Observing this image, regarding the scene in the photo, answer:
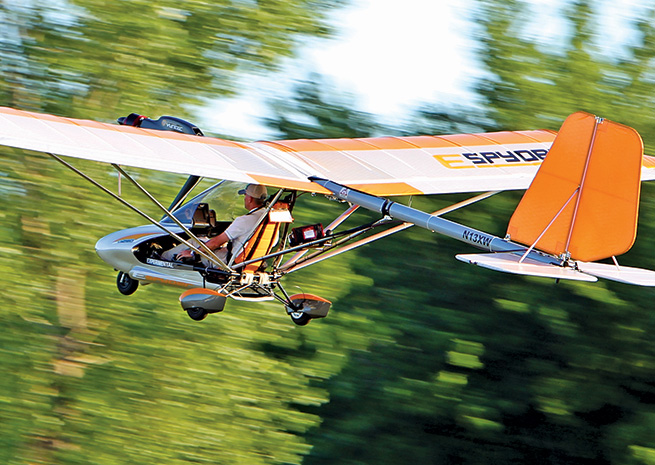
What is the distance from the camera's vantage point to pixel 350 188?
9.30 m

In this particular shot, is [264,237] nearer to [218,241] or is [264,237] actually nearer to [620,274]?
[218,241]

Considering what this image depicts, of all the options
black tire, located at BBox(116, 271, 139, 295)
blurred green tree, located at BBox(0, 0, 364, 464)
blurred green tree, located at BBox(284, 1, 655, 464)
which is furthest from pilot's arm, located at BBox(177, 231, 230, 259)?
blurred green tree, located at BBox(0, 0, 364, 464)

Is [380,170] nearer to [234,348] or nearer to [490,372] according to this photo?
[490,372]

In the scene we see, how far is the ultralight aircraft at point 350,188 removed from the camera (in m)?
7.01

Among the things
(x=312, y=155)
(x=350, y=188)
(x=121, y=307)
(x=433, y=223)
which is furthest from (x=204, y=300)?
(x=121, y=307)

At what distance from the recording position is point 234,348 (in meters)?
19.7

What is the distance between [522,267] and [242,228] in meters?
3.51

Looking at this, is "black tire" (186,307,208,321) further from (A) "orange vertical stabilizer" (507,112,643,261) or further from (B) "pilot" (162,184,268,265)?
(A) "orange vertical stabilizer" (507,112,643,261)

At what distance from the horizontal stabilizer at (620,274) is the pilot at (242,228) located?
3.55m

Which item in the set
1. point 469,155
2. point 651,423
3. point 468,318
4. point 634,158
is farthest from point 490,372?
point 634,158

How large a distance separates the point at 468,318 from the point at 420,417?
3477 millimetres

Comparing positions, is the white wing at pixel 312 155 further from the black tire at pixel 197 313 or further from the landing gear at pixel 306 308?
the black tire at pixel 197 313

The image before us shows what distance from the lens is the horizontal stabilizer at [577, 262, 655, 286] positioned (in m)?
6.56

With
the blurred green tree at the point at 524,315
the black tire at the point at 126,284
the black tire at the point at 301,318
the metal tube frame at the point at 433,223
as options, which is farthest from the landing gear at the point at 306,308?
the blurred green tree at the point at 524,315
